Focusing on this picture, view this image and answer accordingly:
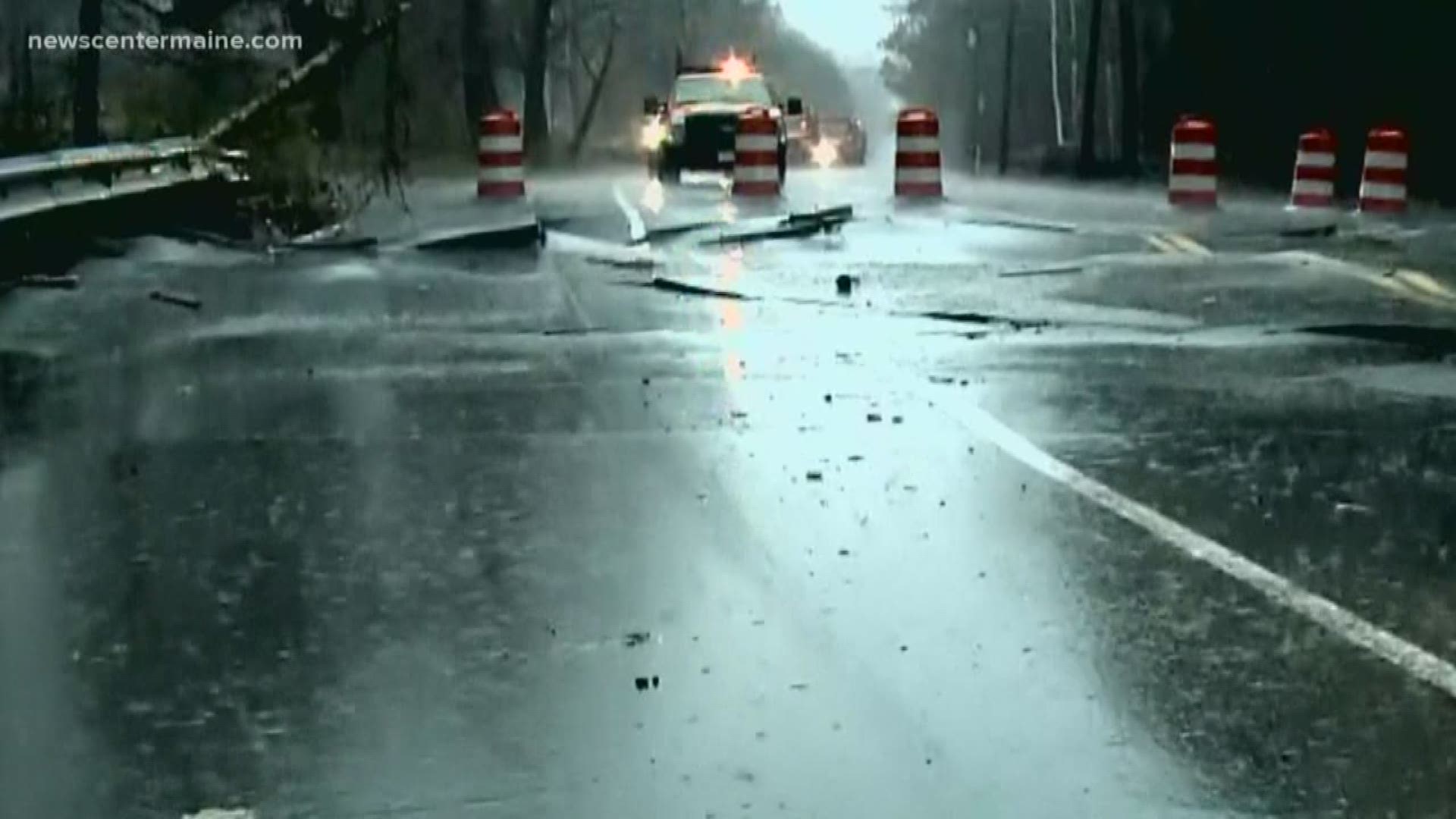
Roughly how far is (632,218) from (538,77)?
145 ft

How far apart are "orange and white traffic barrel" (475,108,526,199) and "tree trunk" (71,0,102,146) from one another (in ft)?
14.5

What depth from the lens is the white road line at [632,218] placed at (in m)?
23.9

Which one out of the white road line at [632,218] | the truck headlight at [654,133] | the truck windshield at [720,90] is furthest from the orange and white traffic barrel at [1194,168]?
the truck windshield at [720,90]

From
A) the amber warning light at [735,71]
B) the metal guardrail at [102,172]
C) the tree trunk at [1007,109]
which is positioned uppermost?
the metal guardrail at [102,172]

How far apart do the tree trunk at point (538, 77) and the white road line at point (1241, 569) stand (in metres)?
58.5

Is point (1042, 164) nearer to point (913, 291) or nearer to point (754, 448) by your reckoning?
point (913, 291)

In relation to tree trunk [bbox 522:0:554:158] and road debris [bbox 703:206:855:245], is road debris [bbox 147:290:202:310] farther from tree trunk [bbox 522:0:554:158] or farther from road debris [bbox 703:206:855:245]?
tree trunk [bbox 522:0:554:158]

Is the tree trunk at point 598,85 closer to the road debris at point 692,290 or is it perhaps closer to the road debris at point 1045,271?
the road debris at point 1045,271

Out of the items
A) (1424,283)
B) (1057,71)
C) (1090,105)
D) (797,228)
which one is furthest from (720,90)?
(1057,71)

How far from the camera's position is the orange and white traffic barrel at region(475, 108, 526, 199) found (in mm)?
29094

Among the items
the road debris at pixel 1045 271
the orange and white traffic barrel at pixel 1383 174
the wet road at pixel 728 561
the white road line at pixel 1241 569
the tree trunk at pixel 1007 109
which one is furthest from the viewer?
the tree trunk at pixel 1007 109

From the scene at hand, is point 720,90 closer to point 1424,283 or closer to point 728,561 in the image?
point 1424,283

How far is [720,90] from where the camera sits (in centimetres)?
4828

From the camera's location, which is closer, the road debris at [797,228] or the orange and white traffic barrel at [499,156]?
the road debris at [797,228]
